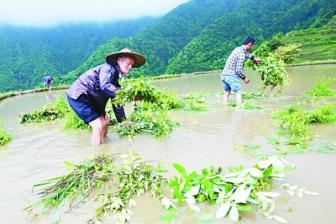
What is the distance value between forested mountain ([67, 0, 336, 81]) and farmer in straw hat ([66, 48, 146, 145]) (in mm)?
44071

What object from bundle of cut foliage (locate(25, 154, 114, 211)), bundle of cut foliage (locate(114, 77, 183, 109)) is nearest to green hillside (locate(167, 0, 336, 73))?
bundle of cut foliage (locate(114, 77, 183, 109))

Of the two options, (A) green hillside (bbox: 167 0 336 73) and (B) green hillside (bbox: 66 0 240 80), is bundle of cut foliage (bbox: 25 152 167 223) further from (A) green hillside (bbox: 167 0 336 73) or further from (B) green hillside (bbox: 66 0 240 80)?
(A) green hillside (bbox: 167 0 336 73)

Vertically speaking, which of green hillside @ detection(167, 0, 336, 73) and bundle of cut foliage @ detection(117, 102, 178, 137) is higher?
green hillside @ detection(167, 0, 336, 73)

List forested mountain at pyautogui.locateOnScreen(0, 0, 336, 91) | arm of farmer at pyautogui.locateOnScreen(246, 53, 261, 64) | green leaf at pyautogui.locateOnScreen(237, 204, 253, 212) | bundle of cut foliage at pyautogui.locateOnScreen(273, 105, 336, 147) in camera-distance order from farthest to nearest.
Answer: forested mountain at pyautogui.locateOnScreen(0, 0, 336, 91), arm of farmer at pyautogui.locateOnScreen(246, 53, 261, 64), bundle of cut foliage at pyautogui.locateOnScreen(273, 105, 336, 147), green leaf at pyautogui.locateOnScreen(237, 204, 253, 212)

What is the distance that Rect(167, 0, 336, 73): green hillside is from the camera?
185 ft

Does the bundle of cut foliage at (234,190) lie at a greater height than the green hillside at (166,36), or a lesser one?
lesser

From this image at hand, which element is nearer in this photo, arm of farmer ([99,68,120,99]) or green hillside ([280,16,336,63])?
arm of farmer ([99,68,120,99])

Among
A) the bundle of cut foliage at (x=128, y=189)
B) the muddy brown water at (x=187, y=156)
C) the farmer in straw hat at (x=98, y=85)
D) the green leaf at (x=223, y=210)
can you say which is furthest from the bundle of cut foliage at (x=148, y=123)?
the green leaf at (x=223, y=210)

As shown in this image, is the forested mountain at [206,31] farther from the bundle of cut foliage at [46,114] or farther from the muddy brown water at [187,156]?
the muddy brown water at [187,156]

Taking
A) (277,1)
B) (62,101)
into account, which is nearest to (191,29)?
(277,1)

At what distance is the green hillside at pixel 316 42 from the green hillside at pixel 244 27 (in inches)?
486

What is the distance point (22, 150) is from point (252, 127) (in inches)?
143

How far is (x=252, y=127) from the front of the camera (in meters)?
6.29

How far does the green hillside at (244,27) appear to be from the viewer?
56.5m
